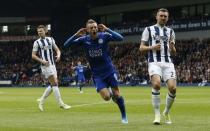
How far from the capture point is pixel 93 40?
1356 cm

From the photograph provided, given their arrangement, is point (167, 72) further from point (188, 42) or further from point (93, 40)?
point (188, 42)

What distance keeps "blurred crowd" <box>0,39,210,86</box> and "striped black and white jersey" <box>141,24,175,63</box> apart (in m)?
31.2

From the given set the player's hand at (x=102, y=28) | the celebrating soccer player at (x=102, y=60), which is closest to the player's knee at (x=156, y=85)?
the celebrating soccer player at (x=102, y=60)

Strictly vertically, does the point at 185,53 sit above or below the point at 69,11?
below

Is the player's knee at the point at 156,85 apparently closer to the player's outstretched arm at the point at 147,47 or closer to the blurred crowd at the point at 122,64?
the player's outstretched arm at the point at 147,47

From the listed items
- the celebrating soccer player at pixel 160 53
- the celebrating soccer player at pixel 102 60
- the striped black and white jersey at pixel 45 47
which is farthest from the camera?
the striped black and white jersey at pixel 45 47

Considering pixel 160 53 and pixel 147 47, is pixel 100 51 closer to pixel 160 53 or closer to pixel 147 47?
pixel 147 47

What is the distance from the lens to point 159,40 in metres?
12.9

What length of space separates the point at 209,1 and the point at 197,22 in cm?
230

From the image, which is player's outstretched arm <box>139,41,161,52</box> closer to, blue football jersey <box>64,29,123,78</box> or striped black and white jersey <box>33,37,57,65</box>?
blue football jersey <box>64,29,123,78</box>

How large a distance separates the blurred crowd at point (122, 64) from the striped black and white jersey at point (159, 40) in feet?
102

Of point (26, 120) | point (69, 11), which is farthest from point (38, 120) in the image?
point (69, 11)

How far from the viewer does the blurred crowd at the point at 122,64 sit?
46.8 m

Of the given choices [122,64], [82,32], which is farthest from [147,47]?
[122,64]
